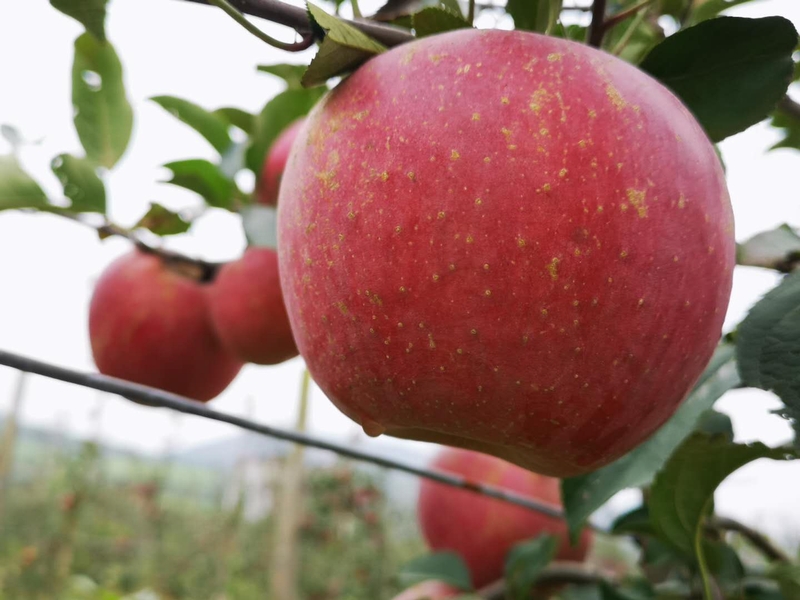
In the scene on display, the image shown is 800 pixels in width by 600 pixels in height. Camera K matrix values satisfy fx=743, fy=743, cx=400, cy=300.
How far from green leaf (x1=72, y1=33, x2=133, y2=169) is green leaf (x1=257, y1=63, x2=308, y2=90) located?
141 millimetres

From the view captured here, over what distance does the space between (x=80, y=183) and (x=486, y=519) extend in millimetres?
641

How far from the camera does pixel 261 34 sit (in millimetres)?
337

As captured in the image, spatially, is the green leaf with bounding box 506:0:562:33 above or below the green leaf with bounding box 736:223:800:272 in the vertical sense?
above

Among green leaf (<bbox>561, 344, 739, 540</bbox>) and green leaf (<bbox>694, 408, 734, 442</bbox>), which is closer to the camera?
green leaf (<bbox>561, 344, 739, 540</bbox>)

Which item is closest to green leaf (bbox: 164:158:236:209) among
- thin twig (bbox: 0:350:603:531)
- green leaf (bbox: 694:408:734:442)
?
thin twig (bbox: 0:350:603:531)

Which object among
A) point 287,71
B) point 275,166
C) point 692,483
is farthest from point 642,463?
point 287,71

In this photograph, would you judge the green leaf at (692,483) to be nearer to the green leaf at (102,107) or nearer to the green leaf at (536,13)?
the green leaf at (536,13)

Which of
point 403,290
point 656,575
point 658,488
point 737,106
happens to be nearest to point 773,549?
point 656,575

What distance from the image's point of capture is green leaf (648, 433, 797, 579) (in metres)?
0.48

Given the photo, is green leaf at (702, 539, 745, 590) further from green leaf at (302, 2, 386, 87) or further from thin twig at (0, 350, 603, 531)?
green leaf at (302, 2, 386, 87)

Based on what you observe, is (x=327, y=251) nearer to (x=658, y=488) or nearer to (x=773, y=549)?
(x=658, y=488)

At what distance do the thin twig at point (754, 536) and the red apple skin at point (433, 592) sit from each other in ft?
1.01

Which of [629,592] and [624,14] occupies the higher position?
[624,14]

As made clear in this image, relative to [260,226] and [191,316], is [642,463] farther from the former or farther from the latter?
[191,316]
